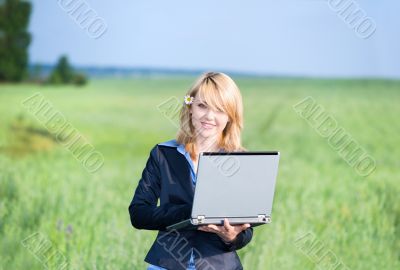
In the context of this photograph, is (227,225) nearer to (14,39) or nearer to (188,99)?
(188,99)

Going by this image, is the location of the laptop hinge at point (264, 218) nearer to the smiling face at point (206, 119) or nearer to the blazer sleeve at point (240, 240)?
the blazer sleeve at point (240, 240)

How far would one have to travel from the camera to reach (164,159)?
300 cm

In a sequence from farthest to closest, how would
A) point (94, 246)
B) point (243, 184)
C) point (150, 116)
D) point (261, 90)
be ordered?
point (261, 90) < point (150, 116) < point (94, 246) < point (243, 184)

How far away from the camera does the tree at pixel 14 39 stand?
39.7 ft

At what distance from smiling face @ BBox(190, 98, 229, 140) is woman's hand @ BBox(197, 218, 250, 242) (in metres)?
0.37

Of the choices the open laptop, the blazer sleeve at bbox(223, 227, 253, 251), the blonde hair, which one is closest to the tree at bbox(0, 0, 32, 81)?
the blonde hair

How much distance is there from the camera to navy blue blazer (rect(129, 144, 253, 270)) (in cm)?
291

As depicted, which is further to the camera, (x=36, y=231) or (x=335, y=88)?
(x=335, y=88)

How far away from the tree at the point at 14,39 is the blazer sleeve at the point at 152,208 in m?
9.39

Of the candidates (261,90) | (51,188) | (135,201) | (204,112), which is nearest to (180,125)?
(204,112)

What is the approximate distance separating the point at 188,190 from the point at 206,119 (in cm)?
26

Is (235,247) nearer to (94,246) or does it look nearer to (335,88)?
(94,246)

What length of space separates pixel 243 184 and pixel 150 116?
983cm

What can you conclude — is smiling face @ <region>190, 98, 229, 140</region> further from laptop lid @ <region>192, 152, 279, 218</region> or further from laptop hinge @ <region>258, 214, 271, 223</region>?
laptop hinge @ <region>258, 214, 271, 223</region>
